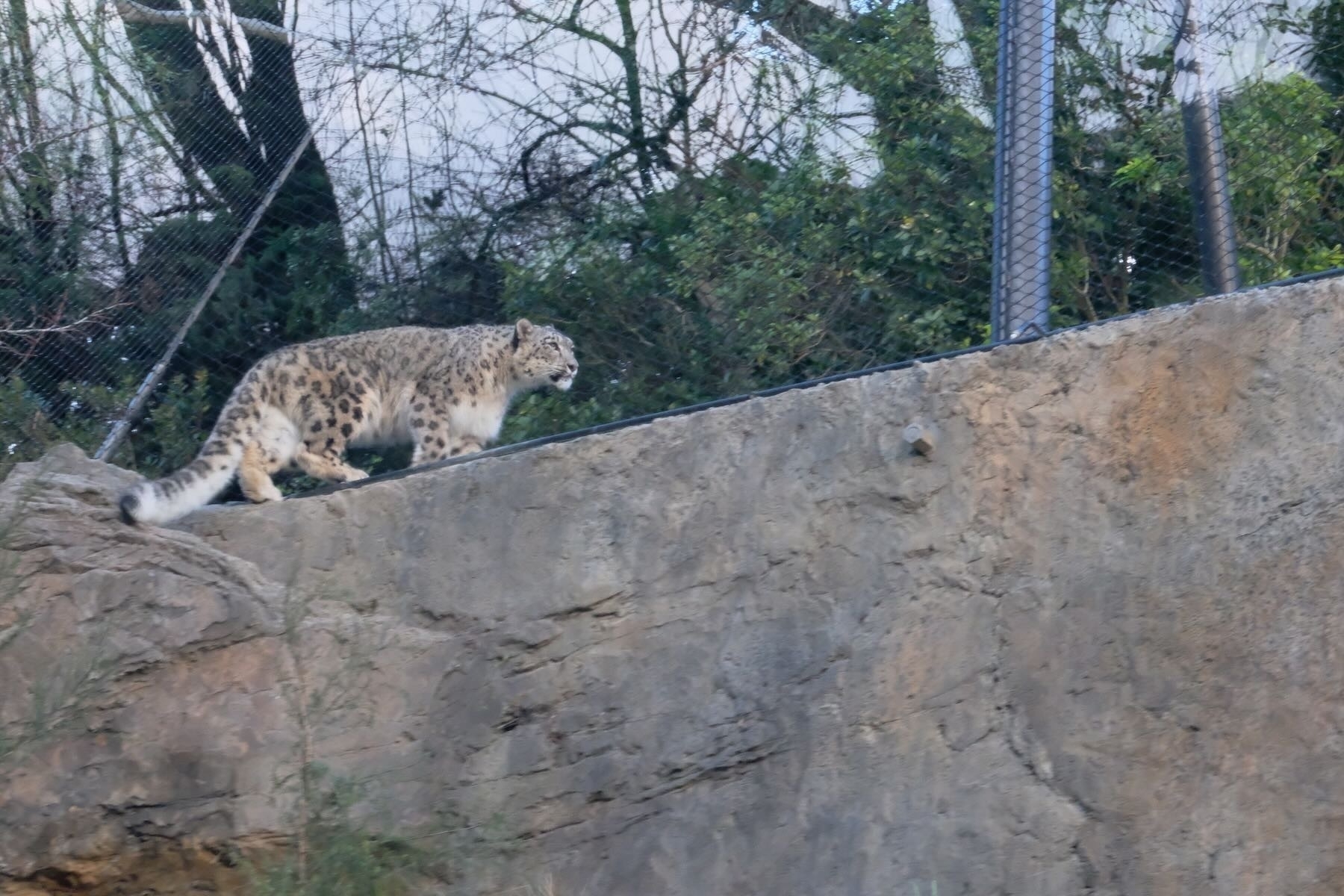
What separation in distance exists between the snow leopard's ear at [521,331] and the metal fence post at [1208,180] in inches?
122

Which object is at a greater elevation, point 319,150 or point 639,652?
point 319,150

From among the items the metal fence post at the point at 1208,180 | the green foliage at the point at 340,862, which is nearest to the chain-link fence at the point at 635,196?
the metal fence post at the point at 1208,180

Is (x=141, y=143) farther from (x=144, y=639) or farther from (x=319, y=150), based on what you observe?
(x=144, y=639)

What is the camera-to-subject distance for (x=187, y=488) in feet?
19.2

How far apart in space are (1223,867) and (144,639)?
3415 mm

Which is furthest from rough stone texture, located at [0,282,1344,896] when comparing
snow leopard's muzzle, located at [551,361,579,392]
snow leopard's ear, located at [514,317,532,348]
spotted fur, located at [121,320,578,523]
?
snow leopard's ear, located at [514,317,532,348]

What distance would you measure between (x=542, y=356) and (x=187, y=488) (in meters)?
1.99

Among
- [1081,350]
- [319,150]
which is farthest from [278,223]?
[1081,350]

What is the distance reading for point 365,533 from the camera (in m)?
5.55

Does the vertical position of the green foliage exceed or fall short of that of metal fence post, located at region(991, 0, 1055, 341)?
it falls short

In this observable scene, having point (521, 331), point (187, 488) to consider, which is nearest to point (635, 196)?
point (521, 331)

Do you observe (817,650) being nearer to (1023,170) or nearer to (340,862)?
(340,862)

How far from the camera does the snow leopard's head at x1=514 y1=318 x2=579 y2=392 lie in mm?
7266

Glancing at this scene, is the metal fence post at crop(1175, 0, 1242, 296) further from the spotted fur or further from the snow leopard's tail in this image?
the snow leopard's tail
